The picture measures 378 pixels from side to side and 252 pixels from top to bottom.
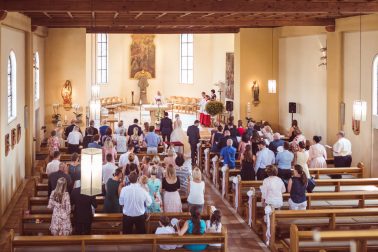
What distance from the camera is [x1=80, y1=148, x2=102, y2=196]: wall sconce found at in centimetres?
895

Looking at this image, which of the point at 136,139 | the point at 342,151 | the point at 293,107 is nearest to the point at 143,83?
the point at 293,107

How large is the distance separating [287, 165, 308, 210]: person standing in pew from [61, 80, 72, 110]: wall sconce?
47.7 feet

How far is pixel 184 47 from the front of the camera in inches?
1513

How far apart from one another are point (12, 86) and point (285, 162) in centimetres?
813

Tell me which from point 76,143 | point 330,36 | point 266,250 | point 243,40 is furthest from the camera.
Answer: point 243,40

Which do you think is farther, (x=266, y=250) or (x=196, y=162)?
(x=196, y=162)

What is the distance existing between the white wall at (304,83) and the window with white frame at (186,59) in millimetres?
12393

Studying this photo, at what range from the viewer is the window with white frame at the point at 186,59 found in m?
38.1

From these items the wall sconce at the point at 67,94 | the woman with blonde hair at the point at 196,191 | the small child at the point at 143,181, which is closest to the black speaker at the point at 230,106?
the wall sconce at the point at 67,94

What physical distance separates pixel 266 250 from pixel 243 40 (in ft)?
49.6

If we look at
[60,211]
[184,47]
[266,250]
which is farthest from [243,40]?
[60,211]

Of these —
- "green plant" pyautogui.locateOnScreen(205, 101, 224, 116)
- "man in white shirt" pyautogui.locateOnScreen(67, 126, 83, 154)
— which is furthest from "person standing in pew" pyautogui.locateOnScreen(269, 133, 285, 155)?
"green plant" pyautogui.locateOnScreen(205, 101, 224, 116)

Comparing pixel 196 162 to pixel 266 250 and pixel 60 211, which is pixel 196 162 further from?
pixel 60 211

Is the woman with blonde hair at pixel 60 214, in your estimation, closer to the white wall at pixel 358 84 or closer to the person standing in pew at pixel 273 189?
the person standing in pew at pixel 273 189
